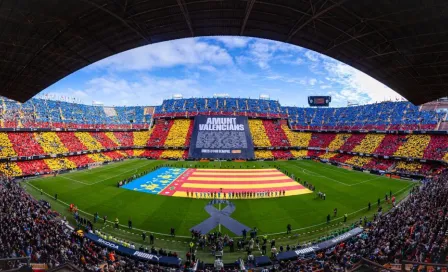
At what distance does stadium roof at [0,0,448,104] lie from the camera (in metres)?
8.71

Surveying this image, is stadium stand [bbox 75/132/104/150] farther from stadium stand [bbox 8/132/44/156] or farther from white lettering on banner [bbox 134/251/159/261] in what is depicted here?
white lettering on banner [bbox 134/251/159/261]

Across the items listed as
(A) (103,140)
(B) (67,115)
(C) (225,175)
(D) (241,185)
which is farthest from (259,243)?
(B) (67,115)

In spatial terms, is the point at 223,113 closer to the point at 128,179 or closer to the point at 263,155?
the point at 263,155

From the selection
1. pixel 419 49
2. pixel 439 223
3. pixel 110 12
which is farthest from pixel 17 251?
pixel 439 223

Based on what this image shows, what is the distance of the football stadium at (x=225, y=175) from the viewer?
9.66 meters

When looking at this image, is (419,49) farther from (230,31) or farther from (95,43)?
(95,43)

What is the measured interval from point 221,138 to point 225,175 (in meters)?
23.3

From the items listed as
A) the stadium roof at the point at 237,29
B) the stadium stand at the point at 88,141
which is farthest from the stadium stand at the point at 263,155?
the stadium roof at the point at 237,29

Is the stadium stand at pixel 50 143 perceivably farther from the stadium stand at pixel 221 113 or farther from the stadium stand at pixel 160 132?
the stadium stand at pixel 160 132

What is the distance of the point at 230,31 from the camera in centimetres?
1188

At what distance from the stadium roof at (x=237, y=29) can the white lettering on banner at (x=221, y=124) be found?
56.3m

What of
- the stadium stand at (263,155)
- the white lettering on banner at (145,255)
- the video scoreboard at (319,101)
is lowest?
the white lettering on banner at (145,255)

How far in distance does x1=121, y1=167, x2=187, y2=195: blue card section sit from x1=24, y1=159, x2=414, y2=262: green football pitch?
1.75 meters

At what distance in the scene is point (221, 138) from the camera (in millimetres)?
67000
